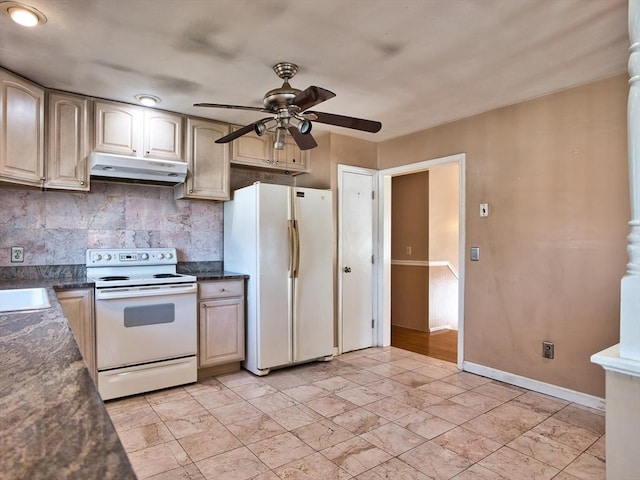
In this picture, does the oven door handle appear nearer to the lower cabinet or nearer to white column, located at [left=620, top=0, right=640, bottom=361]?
the lower cabinet

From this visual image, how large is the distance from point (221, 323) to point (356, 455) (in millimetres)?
1770

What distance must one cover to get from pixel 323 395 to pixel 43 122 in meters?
2.93

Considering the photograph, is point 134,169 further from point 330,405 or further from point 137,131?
point 330,405

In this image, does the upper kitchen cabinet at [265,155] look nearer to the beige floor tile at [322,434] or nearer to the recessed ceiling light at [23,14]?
the recessed ceiling light at [23,14]

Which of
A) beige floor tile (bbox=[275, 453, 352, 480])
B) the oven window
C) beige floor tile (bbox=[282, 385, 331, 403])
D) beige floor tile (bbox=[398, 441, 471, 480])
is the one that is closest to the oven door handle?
the oven window

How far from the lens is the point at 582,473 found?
2.06 metres

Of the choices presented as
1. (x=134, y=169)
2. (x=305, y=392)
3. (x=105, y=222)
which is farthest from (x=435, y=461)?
(x=105, y=222)

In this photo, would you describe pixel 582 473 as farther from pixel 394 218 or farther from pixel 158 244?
pixel 394 218

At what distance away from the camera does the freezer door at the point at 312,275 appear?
3.73m

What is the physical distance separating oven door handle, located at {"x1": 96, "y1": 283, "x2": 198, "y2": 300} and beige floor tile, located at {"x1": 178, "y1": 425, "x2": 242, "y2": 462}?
1.16m

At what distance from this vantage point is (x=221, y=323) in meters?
3.55

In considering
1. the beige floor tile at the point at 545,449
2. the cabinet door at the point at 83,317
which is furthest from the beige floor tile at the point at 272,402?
the beige floor tile at the point at 545,449

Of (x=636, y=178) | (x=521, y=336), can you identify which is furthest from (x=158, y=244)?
(x=636, y=178)

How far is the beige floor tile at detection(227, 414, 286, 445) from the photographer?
7.97 feet
